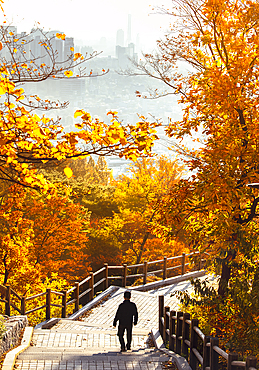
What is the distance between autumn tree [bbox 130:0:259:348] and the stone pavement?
1.93m

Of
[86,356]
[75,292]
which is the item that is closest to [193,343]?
[86,356]

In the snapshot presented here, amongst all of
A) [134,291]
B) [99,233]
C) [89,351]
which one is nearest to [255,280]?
[89,351]

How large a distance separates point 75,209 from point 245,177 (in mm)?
11701

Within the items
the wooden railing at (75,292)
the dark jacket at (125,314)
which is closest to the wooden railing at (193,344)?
the dark jacket at (125,314)

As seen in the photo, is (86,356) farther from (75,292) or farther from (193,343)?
(75,292)

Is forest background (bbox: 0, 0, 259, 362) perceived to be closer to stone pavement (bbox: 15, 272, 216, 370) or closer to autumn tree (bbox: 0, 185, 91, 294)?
stone pavement (bbox: 15, 272, 216, 370)

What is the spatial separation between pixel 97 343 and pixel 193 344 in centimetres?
292

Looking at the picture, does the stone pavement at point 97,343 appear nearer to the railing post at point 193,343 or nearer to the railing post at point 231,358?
the railing post at point 193,343

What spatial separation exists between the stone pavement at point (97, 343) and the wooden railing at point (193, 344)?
1.21 feet

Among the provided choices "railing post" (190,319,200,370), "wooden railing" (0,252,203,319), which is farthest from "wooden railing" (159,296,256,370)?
"wooden railing" (0,252,203,319)

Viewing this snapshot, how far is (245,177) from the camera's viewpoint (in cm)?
596

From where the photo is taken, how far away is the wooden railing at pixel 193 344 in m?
4.00

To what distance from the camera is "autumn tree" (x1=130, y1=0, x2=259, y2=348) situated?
5.69 m

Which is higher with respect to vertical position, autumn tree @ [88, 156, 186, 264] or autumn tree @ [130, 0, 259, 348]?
autumn tree @ [130, 0, 259, 348]
